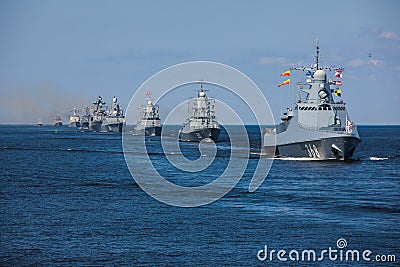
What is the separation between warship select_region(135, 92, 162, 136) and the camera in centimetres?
17900

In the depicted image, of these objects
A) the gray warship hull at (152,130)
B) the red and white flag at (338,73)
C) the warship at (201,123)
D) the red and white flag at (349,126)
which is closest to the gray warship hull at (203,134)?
the warship at (201,123)

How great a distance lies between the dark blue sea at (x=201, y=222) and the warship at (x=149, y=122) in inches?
4858

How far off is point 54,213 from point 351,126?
132 feet

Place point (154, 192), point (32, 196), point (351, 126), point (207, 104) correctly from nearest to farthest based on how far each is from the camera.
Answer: point (32, 196) → point (154, 192) → point (351, 126) → point (207, 104)

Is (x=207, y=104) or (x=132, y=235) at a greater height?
A: (x=207, y=104)

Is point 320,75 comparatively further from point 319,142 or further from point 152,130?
point 152,130

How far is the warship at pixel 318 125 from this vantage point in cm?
6378

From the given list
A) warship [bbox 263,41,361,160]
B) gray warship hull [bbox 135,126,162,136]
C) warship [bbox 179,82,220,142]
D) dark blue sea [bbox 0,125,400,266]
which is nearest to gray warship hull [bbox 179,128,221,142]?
warship [bbox 179,82,220,142]

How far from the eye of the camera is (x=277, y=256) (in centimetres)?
2639

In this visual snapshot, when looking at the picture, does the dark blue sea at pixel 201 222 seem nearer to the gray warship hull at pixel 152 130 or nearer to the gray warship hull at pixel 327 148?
the gray warship hull at pixel 327 148

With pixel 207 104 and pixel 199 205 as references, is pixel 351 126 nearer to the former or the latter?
pixel 199 205

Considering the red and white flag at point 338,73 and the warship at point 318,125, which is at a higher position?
the red and white flag at point 338,73

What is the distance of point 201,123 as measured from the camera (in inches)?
5335

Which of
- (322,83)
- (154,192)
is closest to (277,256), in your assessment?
(154,192)
